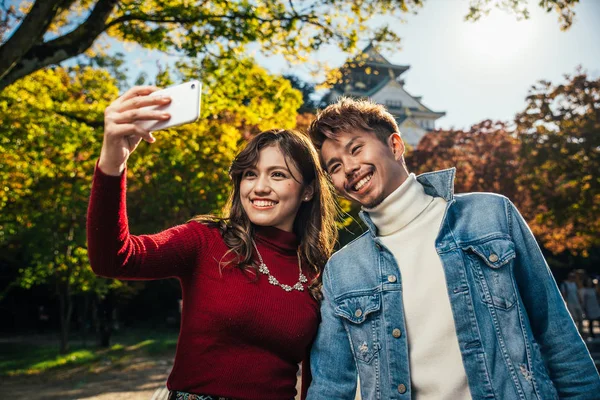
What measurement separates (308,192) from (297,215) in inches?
6.7

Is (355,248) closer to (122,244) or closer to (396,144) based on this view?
(396,144)

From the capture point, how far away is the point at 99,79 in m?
11.0

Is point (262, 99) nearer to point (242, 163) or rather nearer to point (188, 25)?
point (188, 25)

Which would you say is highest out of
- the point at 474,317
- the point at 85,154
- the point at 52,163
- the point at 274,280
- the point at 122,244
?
the point at 85,154

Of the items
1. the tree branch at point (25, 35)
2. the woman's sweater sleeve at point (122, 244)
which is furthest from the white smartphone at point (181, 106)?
the tree branch at point (25, 35)

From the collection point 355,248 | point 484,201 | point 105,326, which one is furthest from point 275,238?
point 105,326

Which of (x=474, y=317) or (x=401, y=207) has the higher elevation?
(x=401, y=207)

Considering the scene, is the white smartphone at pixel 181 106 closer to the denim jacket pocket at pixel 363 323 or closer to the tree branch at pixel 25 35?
the denim jacket pocket at pixel 363 323

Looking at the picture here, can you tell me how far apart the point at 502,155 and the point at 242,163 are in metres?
18.5


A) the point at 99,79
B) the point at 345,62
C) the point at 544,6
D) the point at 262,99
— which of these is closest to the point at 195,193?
the point at 99,79

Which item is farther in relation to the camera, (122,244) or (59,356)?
(59,356)

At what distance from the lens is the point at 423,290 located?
2041mm

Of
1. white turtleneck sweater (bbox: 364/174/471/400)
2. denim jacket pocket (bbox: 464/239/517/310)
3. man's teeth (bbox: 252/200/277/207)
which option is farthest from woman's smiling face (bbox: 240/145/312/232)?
denim jacket pocket (bbox: 464/239/517/310)

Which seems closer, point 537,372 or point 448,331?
point 537,372
